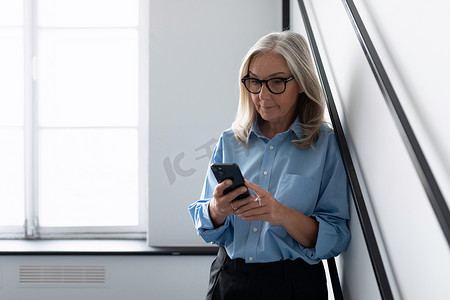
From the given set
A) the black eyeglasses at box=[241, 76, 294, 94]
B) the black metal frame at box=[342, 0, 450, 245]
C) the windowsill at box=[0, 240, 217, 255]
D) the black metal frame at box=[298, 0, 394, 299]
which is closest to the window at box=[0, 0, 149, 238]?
the windowsill at box=[0, 240, 217, 255]

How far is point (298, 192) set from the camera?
5.89ft

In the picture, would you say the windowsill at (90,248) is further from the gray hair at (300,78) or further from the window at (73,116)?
the gray hair at (300,78)

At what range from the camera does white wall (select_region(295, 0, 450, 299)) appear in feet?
3.90

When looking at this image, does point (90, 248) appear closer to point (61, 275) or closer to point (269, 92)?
point (61, 275)

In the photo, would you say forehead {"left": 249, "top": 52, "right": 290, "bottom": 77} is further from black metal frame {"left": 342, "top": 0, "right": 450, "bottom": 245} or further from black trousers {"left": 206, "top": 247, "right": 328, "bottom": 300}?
black trousers {"left": 206, "top": 247, "right": 328, "bottom": 300}

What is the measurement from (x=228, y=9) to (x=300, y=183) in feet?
7.37

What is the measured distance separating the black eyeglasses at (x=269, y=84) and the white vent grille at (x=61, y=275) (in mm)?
2264

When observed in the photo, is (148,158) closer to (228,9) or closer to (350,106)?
(228,9)

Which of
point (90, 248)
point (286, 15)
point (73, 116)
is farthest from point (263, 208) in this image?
point (73, 116)

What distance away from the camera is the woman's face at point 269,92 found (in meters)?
1.83

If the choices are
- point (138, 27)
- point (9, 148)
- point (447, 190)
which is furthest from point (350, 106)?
point (9, 148)

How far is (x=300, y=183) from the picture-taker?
→ 179cm

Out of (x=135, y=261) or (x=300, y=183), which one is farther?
(x=135, y=261)

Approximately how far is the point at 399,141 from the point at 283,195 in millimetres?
503
